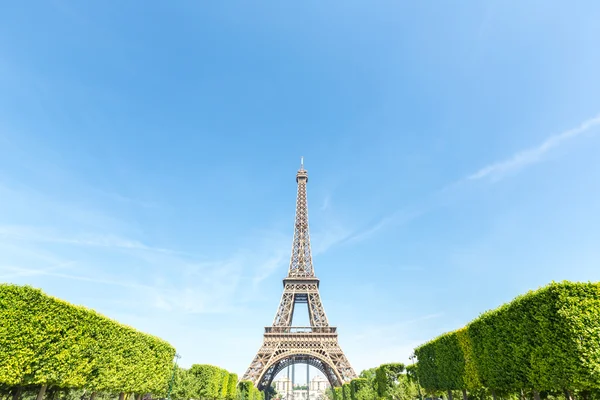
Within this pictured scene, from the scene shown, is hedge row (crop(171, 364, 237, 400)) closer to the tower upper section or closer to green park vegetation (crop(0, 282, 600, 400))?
green park vegetation (crop(0, 282, 600, 400))

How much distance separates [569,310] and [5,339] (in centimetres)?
2303

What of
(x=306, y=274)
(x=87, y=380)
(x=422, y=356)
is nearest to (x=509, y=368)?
(x=422, y=356)

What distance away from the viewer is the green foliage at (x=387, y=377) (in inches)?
1381

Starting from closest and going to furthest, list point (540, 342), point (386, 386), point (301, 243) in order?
point (540, 342)
point (386, 386)
point (301, 243)

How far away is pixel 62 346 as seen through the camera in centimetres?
1539

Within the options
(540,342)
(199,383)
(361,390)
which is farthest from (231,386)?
(540,342)

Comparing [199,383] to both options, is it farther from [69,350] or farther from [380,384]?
[69,350]

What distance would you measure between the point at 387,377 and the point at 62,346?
31861 millimetres

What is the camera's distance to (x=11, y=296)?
13859 millimetres

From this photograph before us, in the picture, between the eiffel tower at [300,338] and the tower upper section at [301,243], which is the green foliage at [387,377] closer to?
the eiffel tower at [300,338]

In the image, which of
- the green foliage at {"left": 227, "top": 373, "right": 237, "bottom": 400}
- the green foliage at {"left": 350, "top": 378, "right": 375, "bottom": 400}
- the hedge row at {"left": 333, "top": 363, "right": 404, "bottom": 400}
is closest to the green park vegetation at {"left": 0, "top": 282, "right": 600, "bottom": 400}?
the hedge row at {"left": 333, "top": 363, "right": 404, "bottom": 400}

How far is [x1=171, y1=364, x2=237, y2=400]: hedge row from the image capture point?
32.6 metres

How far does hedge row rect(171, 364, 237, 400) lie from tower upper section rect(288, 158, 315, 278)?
2070 cm

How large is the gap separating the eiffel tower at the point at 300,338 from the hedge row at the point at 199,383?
7.91 metres
